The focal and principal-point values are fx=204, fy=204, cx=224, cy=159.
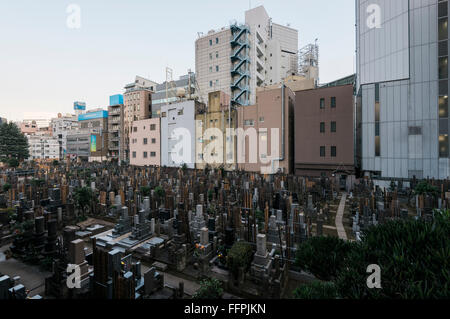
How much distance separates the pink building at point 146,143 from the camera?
39.3 m

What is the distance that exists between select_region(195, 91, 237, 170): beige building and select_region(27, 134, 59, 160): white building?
75478 mm

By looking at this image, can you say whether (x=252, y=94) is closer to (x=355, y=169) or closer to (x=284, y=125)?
(x=284, y=125)

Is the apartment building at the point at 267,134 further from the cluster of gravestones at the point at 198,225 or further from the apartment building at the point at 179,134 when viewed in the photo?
the cluster of gravestones at the point at 198,225

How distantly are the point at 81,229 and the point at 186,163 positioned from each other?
24.0 metres

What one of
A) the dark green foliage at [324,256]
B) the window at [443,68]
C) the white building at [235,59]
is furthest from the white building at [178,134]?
Answer: the dark green foliage at [324,256]

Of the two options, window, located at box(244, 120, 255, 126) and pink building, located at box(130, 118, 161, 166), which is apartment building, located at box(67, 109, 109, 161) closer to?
pink building, located at box(130, 118, 161, 166)

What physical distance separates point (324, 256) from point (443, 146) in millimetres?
25348

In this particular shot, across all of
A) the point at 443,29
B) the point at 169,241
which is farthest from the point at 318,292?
the point at 443,29

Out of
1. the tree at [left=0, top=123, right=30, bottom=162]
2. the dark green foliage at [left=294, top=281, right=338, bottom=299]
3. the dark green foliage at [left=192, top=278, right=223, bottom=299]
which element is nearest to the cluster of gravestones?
the dark green foliage at [left=192, top=278, right=223, bottom=299]

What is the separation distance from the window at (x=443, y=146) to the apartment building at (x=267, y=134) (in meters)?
14.9

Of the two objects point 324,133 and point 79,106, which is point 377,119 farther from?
point 79,106

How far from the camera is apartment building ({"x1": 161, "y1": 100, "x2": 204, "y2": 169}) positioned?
3488 cm

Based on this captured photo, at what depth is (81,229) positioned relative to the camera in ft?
38.8

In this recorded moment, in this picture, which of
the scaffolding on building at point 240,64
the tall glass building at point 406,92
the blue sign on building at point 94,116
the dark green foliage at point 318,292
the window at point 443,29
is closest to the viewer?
the dark green foliage at point 318,292
